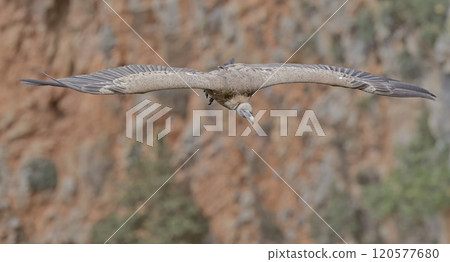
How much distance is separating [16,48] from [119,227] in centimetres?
491

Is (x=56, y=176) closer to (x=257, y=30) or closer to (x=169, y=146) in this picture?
(x=169, y=146)

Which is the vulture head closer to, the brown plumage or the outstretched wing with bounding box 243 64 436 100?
the brown plumage

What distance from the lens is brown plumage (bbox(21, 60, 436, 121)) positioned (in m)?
12.3

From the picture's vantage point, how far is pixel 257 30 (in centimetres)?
2588

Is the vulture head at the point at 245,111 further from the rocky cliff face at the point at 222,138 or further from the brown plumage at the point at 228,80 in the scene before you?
the rocky cliff face at the point at 222,138

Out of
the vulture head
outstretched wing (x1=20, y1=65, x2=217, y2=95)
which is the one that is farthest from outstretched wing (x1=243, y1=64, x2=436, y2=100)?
outstretched wing (x1=20, y1=65, x2=217, y2=95)

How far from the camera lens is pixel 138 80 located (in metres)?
12.5

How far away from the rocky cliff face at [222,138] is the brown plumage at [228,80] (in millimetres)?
11605

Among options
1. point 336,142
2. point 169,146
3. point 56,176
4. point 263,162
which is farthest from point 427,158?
point 56,176

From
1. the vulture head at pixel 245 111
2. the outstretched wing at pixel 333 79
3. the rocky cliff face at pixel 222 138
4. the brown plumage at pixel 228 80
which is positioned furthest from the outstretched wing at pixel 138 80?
the rocky cliff face at pixel 222 138

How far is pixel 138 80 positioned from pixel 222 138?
44.1ft

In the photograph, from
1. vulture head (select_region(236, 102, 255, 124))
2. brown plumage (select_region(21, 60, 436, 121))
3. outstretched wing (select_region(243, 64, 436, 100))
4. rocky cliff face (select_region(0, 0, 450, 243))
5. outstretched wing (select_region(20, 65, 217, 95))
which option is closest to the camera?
outstretched wing (select_region(20, 65, 217, 95))

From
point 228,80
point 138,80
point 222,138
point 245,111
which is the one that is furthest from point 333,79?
point 222,138

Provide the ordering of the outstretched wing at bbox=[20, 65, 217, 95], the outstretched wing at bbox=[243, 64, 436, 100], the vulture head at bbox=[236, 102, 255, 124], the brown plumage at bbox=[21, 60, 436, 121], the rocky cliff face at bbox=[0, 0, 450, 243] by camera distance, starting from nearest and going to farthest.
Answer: the outstretched wing at bbox=[20, 65, 217, 95], the brown plumage at bbox=[21, 60, 436, 121], the vulture head at bbox=[236, 102, 255, 124], the outstretched wing at bbox=[243, 64, 436, 100], the rocky cliff face at bbox=[0, 0, 450, 243]
